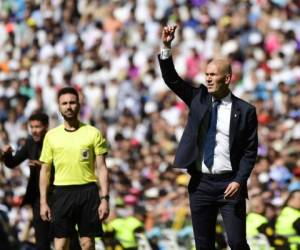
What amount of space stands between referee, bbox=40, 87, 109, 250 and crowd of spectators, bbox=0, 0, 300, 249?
17.2 ft

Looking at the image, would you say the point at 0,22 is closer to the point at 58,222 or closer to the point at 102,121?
the point at 102,121

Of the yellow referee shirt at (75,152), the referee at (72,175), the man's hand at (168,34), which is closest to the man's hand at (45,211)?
the referee at (72,175)

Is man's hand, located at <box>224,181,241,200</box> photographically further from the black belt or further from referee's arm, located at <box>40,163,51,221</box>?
referee's arm, located at <box>40,163,51,221</box>

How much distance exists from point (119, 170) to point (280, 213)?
5.84 meters

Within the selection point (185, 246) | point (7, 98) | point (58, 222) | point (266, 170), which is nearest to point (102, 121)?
point (7, 98)

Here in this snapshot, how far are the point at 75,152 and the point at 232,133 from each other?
6.13 feet

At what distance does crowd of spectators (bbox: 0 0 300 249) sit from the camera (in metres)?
18.8

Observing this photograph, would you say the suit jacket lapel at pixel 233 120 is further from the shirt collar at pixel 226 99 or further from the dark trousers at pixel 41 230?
the dark trousers at pixel 41 230

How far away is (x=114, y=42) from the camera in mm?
25391

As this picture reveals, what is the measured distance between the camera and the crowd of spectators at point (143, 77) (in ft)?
61.7

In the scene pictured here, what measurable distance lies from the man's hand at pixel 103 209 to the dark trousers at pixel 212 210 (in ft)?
3.81

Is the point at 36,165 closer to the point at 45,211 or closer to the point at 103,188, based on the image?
the point at 45,211

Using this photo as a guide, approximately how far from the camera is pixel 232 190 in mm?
10242

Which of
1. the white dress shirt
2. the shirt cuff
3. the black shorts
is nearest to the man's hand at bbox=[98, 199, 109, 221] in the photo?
the black shorts
